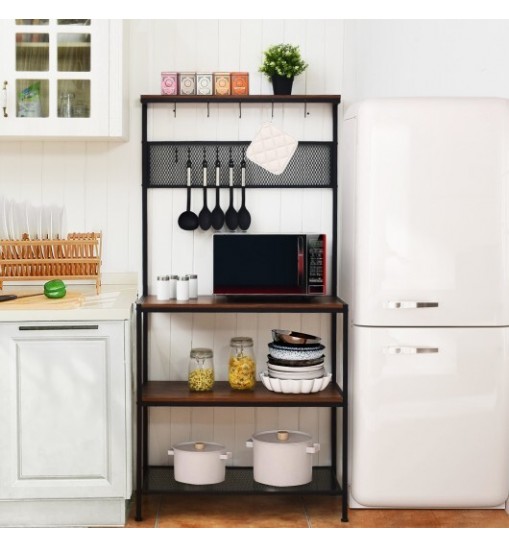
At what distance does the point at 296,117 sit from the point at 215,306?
3.28ft

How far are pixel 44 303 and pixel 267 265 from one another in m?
0.90

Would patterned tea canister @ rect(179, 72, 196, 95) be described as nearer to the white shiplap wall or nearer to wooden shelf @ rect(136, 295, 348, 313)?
the white shiplap wall

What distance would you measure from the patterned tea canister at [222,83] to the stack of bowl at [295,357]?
3.51 ft

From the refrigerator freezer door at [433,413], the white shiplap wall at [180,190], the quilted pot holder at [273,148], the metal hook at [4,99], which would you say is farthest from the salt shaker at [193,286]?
the metal hook at [4,99]

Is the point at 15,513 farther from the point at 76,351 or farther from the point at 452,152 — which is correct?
the point at 452,152

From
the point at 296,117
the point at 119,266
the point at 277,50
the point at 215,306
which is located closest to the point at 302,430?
the point at 215,306

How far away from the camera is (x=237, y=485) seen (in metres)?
3.52

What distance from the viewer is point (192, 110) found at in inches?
147

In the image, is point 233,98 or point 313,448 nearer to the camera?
point 313,448

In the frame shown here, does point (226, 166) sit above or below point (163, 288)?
above

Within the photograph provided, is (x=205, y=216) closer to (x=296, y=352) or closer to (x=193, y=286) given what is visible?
(x=193, y=286)

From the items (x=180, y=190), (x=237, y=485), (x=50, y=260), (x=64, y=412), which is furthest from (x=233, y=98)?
(x=237, y=485)

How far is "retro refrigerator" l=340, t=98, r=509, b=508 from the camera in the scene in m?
3.25

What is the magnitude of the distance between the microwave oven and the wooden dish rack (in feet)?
1.74
